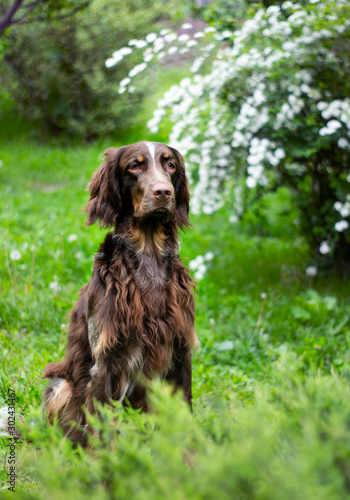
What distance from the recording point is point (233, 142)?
4508 mm

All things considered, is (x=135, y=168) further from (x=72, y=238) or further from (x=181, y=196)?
(x=72, y=238)

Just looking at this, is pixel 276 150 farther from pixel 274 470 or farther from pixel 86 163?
pixel 86 163

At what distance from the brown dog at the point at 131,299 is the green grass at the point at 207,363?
0.77 ft

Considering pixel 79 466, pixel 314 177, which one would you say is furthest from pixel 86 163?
pixel 79 466

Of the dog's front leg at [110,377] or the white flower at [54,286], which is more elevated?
the dog's front leg at [110,377]

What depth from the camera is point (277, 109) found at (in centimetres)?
417

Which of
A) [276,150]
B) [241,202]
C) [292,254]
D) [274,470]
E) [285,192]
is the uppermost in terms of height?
[274,470]

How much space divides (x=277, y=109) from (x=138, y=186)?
194cm

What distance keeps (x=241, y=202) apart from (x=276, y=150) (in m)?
1.00

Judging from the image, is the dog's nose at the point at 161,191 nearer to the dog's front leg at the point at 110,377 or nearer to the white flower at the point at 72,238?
the dog's front leg at the point at 110,377

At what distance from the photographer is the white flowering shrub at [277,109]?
4.11 m

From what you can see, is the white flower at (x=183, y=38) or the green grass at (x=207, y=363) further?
the white flower at (x=183, y=38)

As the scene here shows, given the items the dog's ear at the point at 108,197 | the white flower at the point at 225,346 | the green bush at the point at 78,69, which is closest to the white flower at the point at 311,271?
the white flower at the point at 225,346

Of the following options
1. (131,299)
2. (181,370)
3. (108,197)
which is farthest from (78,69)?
(181,370)
